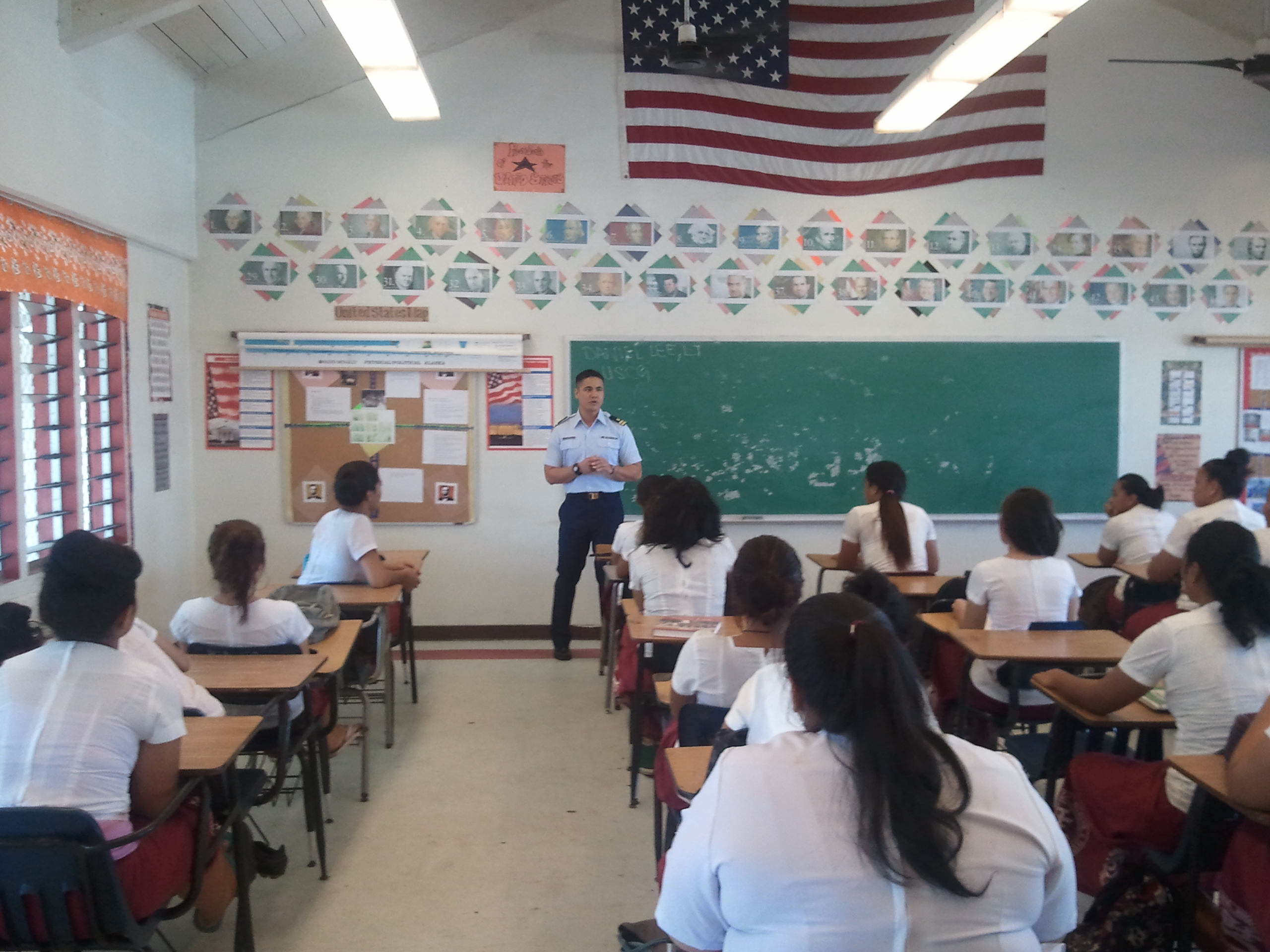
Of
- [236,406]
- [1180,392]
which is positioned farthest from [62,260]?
[1180,392]

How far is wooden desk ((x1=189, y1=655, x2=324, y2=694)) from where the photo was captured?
2568 mm

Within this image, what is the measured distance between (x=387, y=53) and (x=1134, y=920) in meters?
4.01

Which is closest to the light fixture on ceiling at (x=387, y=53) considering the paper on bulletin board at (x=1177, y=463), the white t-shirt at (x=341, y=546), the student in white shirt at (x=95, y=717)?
the white t-shirt at (x=341, y=546)

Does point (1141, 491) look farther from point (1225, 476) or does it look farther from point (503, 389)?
point (503, 389)

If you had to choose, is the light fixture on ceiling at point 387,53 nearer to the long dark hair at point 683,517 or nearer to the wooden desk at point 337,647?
the long dark hair at point 683,517

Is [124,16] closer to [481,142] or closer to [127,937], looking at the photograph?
[481,142]

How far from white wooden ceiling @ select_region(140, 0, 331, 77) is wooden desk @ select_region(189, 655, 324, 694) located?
347 centimetres

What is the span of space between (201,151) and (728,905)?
18.6 feet

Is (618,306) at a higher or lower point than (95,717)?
higher

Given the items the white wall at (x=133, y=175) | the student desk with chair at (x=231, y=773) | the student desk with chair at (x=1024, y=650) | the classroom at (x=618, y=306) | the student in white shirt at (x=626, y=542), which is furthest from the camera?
the classroom at (x=618, y=306)

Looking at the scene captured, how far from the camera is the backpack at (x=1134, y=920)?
2195mm

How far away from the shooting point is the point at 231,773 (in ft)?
7.66

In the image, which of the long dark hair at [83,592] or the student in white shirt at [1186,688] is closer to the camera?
the long dark hair at [83,592]

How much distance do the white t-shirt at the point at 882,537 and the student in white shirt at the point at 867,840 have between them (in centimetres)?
339
